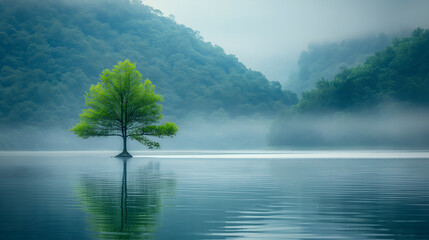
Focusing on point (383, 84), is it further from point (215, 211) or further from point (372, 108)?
point (215, 211)

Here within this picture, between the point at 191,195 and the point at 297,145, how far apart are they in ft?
392

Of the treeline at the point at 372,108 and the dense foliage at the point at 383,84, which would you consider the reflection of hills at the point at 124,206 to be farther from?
the dense foliage at the point at 383,84

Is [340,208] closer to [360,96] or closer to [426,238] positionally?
[426,238]

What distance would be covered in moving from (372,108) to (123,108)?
86.4 m

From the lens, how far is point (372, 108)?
139750 mm

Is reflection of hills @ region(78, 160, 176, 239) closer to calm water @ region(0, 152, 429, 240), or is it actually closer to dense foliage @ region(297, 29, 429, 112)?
calm water @ region(0, 152, 429, 240)

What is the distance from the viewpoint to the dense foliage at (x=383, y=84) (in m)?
139

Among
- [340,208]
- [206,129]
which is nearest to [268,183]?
[340,208]

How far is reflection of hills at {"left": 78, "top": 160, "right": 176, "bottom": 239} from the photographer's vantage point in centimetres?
1213

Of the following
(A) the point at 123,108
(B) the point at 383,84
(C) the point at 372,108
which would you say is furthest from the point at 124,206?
(B) the point at 383,84

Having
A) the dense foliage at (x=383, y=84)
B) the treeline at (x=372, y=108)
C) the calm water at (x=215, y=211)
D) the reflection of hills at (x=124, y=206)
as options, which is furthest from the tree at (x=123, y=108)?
the dense foliage at (x=383, y=84)

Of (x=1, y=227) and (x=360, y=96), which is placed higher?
(x=360, y=96)

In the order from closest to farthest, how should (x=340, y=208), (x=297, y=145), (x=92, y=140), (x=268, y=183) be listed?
1. (x=340, y=208)
2. (x=268, y=183)
3. (x=297, y=145)
4. (x=92, y=140)

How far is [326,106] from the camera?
145000 millimetres
